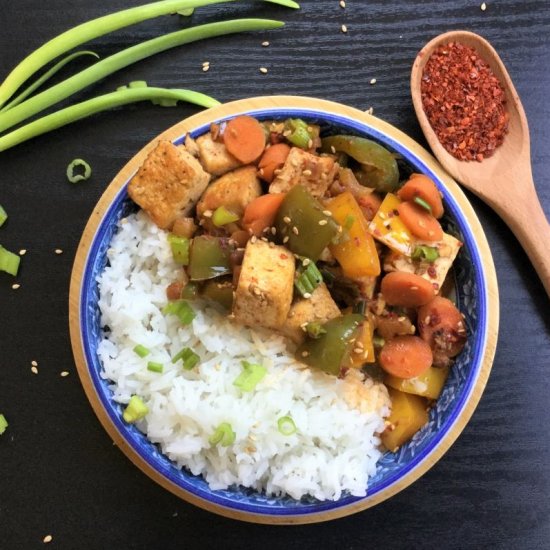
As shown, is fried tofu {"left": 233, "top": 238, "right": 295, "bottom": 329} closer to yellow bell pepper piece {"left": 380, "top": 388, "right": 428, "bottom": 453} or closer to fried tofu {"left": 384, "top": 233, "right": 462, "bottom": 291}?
fried tofu {"left": 384, "top": 233, "right": 462, "bottom": 291}

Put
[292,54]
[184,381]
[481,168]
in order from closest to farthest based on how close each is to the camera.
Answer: [184,381]
[481,168]
[292,54]

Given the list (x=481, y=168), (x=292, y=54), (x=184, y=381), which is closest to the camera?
(x=184, y=381)

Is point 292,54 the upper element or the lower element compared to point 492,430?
upper

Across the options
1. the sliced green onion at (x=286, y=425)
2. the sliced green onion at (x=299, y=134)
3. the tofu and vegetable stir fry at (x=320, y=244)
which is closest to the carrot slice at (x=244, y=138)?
the tofu and vegetable stir fry at (x=320, y=244)

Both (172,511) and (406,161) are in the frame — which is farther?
(172,511)

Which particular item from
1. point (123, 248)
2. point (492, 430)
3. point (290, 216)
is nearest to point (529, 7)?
point (290, 216)

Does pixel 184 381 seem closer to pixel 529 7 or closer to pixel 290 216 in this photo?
pixel 290 216

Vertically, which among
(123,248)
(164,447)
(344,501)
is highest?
(123,248)
